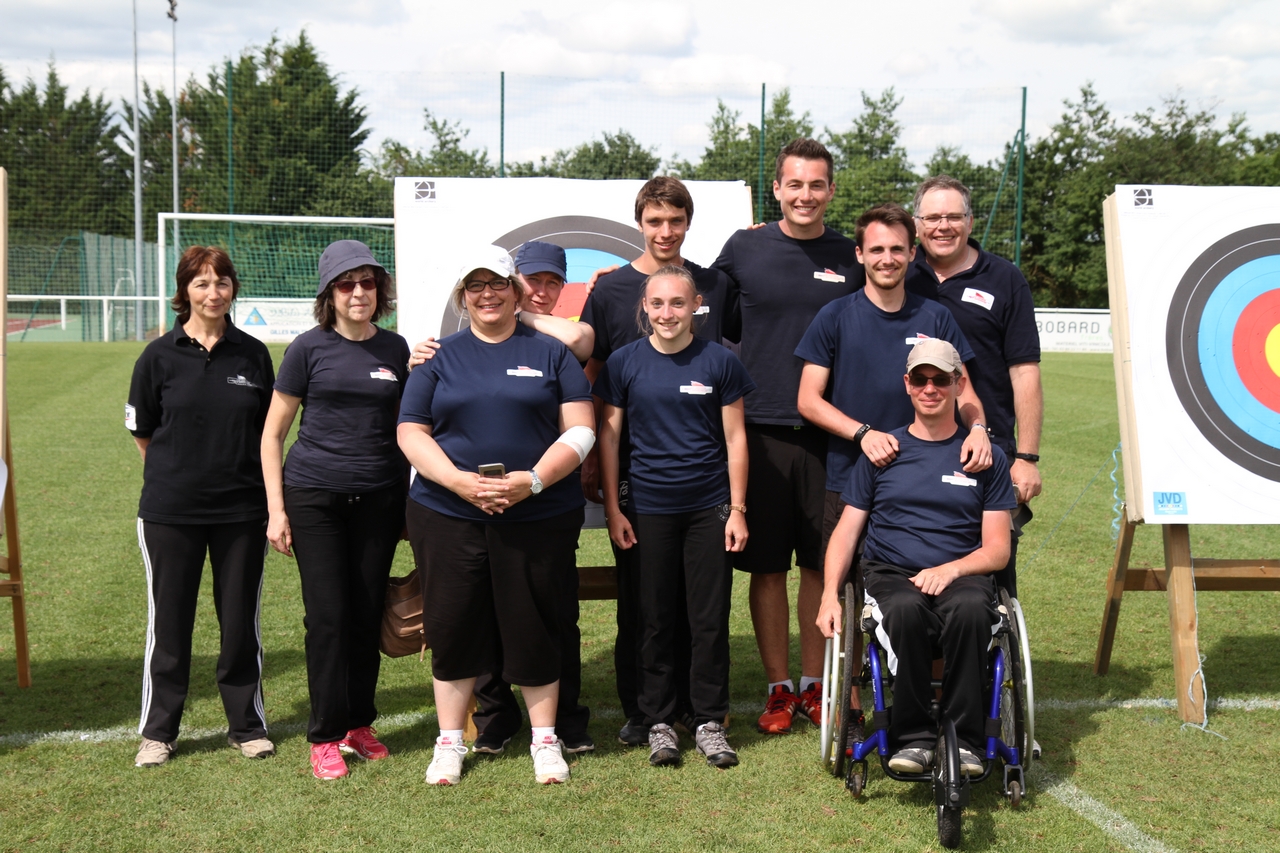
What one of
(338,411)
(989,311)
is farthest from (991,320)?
(338,411)

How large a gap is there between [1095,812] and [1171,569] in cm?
138

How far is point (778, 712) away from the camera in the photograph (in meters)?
4.18

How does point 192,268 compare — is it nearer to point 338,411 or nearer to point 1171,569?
point 338,411

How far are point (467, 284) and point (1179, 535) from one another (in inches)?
118

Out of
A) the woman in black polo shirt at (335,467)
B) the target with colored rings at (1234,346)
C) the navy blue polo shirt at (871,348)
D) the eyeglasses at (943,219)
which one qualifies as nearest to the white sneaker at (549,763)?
the woman in black polo shirt at (335,467)

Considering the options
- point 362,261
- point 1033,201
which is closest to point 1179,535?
point 362,261

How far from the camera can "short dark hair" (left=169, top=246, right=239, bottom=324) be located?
3.81 meters

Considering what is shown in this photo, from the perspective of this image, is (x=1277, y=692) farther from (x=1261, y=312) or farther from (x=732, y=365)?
(x=732, y=365)

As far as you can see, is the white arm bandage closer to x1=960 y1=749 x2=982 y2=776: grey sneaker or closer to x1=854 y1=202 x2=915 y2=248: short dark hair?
x1=854 y1=202 x2=915 y2=248: short dark hair

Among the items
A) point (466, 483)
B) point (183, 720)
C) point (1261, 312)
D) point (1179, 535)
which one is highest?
point (1261, 312)

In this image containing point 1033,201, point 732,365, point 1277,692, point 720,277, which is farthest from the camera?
point 1033,201

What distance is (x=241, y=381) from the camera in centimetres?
389

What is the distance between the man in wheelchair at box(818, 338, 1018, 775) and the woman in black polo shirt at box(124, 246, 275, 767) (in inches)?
80.5

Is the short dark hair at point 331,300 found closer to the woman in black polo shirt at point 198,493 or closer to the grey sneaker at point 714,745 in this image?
the woman in black polo shirt at point 198,493
